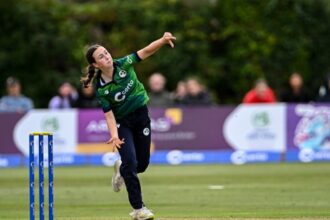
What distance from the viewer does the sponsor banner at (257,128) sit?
21.6m

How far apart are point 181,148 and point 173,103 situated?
122 centimetres

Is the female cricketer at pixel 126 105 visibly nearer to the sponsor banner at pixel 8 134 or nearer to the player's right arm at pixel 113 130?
the player's right arm at pixel 113 130

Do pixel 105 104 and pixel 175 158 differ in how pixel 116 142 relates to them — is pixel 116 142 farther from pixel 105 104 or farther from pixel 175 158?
pixel 175 158

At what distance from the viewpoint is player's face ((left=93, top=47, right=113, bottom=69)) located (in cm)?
1053

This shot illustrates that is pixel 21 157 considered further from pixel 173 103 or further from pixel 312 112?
pixel 312 112

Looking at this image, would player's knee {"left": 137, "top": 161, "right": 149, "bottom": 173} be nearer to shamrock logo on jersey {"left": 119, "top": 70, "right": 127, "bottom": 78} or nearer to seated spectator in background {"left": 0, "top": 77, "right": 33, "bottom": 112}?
shamrock logo on jersey {"left": 119, "top": 70, "right": 127, "bottom": 78}

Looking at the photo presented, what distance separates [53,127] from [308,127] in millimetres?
5730

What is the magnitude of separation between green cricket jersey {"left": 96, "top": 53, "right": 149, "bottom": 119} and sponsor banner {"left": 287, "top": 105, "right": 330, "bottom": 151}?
36.3 ft

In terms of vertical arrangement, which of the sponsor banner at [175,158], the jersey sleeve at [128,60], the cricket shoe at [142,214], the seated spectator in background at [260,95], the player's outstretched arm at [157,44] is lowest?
the cricket shoe at [142,214]

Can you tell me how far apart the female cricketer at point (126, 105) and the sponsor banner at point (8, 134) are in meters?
11.5

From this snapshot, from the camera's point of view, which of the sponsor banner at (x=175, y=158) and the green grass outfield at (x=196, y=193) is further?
the sponsor banner at (x=175, y=158)

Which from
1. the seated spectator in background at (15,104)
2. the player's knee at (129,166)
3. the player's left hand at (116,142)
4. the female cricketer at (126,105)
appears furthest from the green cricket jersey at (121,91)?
the seated spectator in background at (15,104)

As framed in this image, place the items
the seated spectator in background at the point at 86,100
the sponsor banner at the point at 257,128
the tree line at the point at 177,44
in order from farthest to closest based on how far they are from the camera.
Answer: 1. the tree line at the point at 177,44
2. the seated spectator in background at the point at 86,100
3. the sponsor banner at the point at 257,128

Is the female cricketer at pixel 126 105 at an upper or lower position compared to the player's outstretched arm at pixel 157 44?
lower
